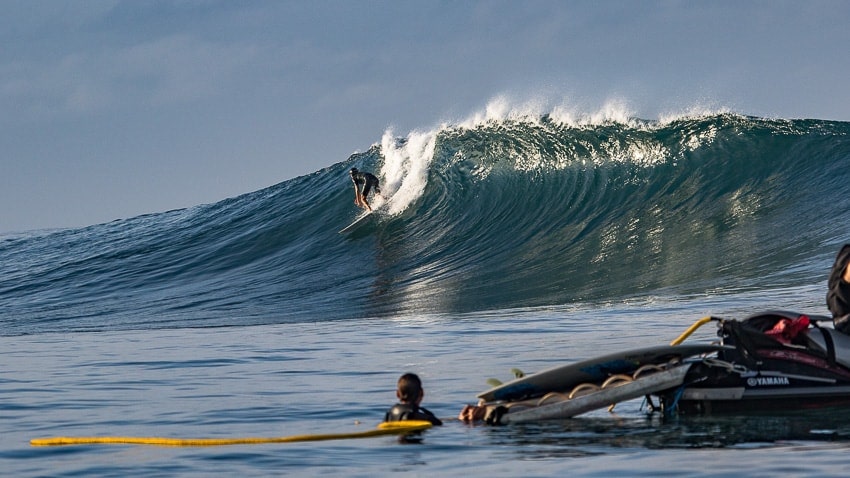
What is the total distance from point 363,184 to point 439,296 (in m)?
7.27

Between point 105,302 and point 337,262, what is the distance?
455 centimetres

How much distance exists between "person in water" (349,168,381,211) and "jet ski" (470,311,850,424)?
1688 cm

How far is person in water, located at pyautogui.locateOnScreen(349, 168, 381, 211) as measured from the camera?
79.7ft

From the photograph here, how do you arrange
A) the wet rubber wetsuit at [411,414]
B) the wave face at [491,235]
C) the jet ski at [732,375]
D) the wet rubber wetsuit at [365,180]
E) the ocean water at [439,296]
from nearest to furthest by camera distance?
the ocean water at [439,296] → the wet rubber wetsuit at [411,414] → the jet ski at [732,375] → the wave face at [491,235] → the wet rubber wetsuit at [365,180]

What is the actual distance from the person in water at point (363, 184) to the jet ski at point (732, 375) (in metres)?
16.9

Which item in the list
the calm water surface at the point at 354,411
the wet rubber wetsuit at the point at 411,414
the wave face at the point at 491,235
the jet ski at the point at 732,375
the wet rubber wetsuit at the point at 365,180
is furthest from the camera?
the wet rubber wetsuit at the point at 365,180

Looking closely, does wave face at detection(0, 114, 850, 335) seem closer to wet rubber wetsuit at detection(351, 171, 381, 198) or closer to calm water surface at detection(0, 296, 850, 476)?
wet rubber wetsuit at detection(351, 171, 381, 198)

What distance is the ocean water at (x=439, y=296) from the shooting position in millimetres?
6484

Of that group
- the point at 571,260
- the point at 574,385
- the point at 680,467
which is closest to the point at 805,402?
the point at 574,385

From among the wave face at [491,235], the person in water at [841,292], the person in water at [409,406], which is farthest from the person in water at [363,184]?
the person in water at [841,292]

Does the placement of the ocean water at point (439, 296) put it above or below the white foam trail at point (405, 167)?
below

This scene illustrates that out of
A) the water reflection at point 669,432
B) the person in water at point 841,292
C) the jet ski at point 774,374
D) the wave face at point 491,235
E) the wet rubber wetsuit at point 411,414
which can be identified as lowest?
the water reflection at point 669,432

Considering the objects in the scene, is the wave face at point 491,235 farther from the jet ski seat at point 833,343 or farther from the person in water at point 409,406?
the person in water at point 409,406

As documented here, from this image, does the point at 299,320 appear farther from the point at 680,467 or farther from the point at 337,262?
the point at 680,467
